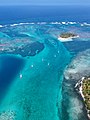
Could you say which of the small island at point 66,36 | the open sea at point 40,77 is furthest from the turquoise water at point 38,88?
the small island at point 66,36

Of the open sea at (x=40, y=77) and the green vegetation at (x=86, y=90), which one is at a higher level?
the green vegetation at (x=86, y=90)

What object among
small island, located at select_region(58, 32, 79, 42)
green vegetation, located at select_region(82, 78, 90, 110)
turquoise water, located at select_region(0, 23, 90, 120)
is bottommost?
small island, located at select_region(58, 32, 79, 42)

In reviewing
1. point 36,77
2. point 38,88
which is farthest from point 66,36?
point 38,88

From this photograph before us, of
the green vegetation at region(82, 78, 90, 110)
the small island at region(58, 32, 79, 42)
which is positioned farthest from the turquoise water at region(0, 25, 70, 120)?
the small island at region(58, 32, 79, 42)

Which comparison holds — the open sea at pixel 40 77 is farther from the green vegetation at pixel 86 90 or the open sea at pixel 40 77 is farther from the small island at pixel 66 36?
the small island at pixel 66 36

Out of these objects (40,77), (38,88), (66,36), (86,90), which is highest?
(86,90)

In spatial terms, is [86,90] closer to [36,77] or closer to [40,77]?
[40,77]

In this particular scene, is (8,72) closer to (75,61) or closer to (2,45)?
(75,61)

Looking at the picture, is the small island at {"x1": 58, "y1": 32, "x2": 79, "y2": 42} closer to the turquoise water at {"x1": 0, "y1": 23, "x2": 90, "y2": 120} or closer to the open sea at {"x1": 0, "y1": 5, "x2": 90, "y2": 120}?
the open sea at {"x1": 0, "y1": 5, "x2": 90, "y2": 120}

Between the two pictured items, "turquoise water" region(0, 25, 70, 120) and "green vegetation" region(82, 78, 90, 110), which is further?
"green vegetation" region(82, 78, 90, 110)
